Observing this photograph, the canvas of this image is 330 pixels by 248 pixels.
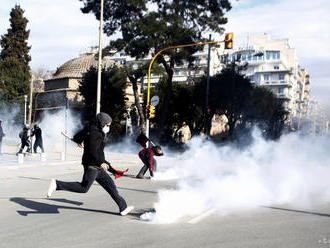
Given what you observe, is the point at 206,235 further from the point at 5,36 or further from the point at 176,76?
the point at 176,76

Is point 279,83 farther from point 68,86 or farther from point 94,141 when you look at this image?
point 94,141

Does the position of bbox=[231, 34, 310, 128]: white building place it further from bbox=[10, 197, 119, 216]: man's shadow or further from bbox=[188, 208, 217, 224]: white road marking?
bbox=[188, 208, 217, 224]: white road marking

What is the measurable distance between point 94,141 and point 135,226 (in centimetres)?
143

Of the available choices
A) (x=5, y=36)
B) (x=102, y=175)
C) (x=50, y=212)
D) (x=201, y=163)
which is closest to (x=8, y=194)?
(x=50, y=212)

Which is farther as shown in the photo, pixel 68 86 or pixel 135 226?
pixel 68 86

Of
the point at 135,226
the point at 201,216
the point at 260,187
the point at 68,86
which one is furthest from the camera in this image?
the point at 68,86

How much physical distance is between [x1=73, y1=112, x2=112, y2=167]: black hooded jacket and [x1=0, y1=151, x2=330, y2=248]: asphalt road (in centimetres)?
96

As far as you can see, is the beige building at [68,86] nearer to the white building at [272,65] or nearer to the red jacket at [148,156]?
the red jacket at [148,156]

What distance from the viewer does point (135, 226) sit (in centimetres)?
588

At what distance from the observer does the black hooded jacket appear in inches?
242

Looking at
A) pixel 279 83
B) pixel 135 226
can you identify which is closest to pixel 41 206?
pixel 135 226

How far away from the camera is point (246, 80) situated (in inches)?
1635

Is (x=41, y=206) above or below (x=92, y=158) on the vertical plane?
below

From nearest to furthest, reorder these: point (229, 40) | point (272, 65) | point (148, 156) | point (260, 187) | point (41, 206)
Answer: point (41, 206), point (260, 187), point (148, 156), point (229, 40), point (272, 65)
